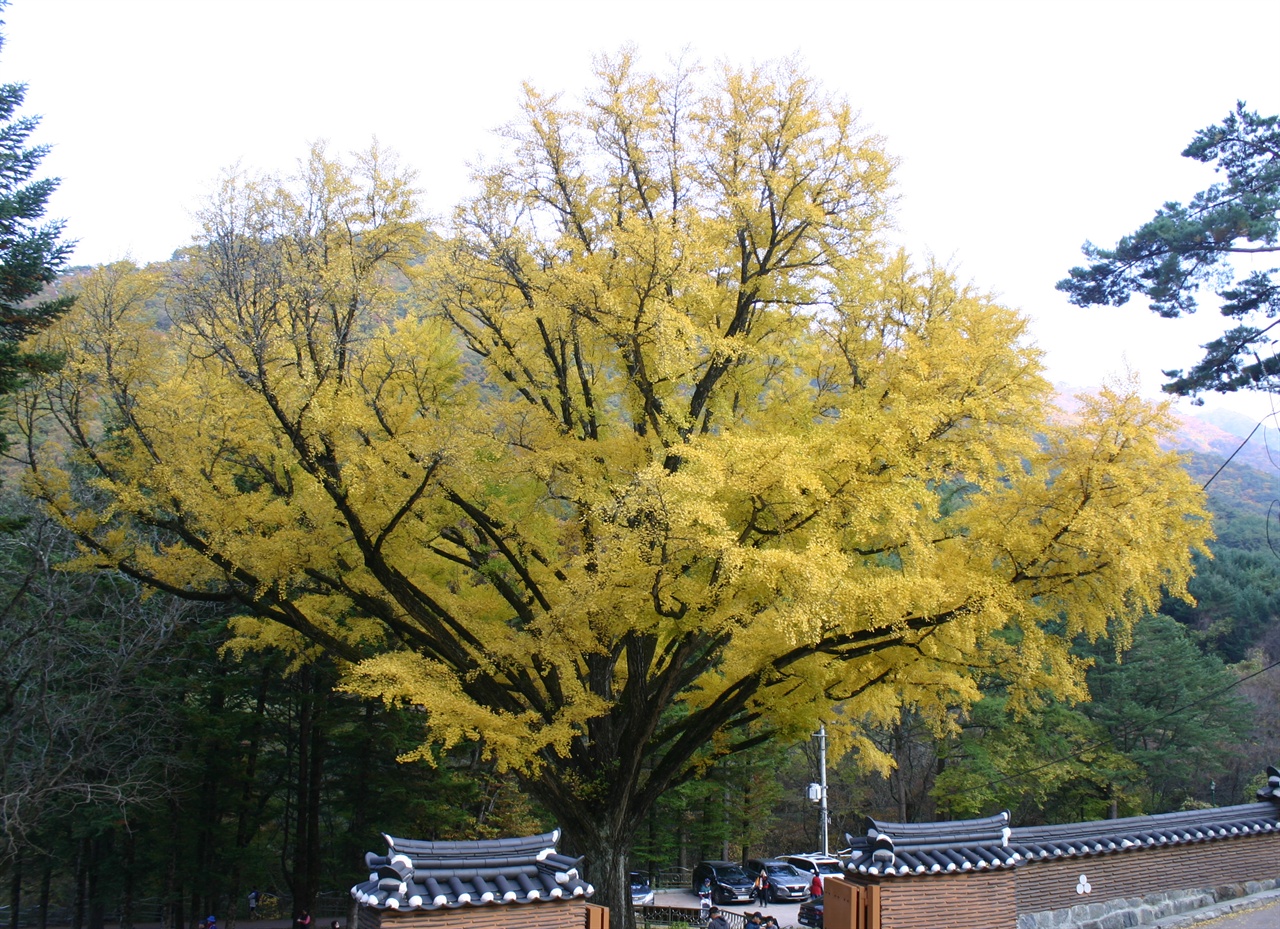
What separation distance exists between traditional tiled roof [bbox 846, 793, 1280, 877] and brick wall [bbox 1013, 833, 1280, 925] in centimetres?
13

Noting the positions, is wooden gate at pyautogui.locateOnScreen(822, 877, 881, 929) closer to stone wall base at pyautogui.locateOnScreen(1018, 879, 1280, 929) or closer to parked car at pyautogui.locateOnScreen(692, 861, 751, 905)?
stone wall base at pyautogui.locateOnScreen(1018, 879, 1280, 929)

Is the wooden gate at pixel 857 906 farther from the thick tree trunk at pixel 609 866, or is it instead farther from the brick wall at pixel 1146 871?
the thick tree trunk at pixel 609 866

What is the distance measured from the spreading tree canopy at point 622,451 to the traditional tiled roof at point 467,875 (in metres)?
1.03

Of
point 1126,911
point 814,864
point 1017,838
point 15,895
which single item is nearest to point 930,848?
point 1017,838

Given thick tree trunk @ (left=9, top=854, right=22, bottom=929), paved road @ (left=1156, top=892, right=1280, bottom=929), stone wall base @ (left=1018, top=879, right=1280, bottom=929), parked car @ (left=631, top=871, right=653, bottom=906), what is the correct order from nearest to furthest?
stone wall base @ (left=1018, top=879, right=1280, bottom=929)
paved road @ (left=1156, top=892, right=1280, bottom=929)
thick tree trunk @ (left=9, top=854, right=22, bottom=929)
parked car @ (left=631, top=871, right=653, bottom=906)

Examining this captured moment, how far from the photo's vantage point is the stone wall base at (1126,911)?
1089 centimetres

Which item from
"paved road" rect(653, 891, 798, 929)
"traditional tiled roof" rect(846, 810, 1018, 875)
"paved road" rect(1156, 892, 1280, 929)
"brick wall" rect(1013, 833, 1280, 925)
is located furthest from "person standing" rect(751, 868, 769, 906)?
"traditional tiled roof" rect(846, 810, 1018, 875)

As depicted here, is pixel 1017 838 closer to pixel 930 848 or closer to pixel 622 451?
pixel 930 848

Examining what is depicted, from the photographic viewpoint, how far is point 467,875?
864 cm

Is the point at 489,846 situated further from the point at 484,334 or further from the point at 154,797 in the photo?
the point at 154,797

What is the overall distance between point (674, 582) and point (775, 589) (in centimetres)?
108

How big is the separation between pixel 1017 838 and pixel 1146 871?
2.15 metres

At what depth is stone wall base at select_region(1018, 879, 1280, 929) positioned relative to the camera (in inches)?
429

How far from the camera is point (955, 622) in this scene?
30.4 feet
